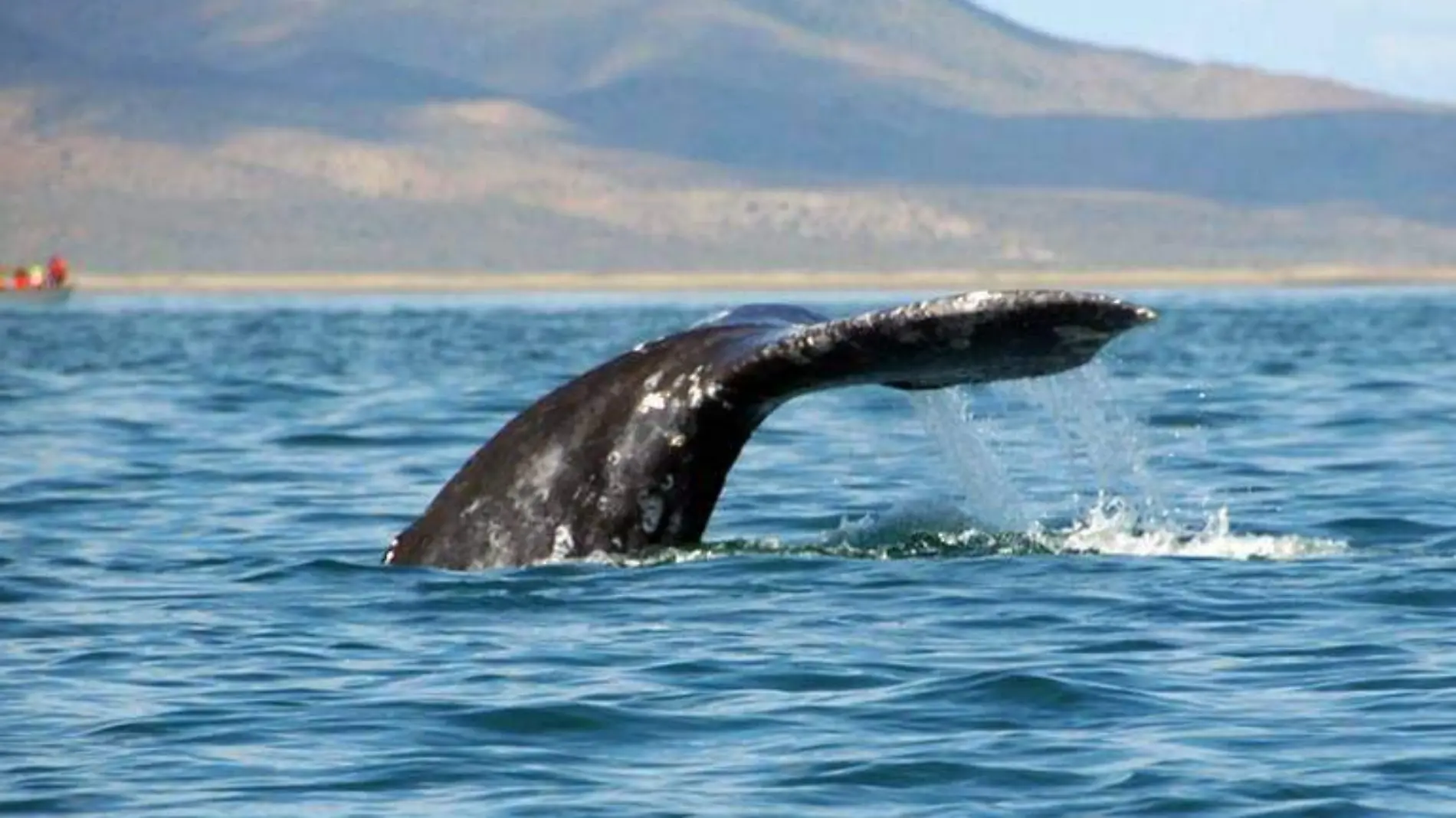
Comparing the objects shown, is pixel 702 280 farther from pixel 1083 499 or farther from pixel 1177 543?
pixel 1177 543

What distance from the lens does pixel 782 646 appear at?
A: 9703 mm

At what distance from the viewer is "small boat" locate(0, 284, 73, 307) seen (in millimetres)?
75938

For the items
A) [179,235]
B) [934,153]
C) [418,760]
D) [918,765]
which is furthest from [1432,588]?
[934,153]

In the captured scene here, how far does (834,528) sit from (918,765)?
5575 millimetres

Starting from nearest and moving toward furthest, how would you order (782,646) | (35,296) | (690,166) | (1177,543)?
(782,646) < (1177,543) < (35,296) < (690,166)

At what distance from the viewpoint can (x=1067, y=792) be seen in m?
7.70

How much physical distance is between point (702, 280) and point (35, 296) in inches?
2100

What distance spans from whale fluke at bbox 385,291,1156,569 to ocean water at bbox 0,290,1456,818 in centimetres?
27

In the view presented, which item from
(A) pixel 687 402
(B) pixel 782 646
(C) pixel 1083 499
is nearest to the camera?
(A) pixel 687 402

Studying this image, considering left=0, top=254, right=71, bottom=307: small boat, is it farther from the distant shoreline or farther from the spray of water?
the spray of water

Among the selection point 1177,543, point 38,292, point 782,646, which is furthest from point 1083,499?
point 38,292

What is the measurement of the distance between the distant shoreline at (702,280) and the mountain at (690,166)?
8.37ft

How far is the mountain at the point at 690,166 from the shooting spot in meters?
138

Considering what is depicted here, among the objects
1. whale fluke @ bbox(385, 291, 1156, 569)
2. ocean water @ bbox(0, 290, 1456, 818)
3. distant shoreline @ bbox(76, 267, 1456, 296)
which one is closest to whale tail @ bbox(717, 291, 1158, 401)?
whale fluke @ bbox(385, 291, 1156, 569)
